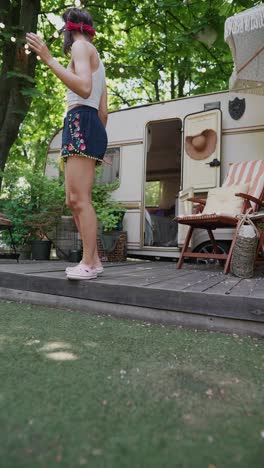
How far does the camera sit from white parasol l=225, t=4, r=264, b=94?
301 centimetres

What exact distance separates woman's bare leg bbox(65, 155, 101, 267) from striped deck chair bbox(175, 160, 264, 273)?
1.39m

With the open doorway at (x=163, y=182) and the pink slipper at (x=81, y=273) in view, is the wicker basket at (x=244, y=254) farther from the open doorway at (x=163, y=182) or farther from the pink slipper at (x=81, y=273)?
the open doorway at (x=163, y=182)

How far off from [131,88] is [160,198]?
651cm

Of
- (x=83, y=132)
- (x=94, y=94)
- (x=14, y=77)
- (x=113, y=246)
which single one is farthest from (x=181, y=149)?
(x=83, y=132)

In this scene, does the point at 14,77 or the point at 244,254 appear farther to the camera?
the point at 14,77

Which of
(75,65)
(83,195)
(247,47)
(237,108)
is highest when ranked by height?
(247,47)

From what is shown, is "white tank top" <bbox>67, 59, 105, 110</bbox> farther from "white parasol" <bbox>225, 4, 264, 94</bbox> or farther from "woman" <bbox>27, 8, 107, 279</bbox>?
"white parasol" <bbox>225, 4, 264, 94</bbox>

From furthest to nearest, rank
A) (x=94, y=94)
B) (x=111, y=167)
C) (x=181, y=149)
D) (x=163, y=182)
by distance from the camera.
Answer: (x=163, y=182) → (x=111, y=167) → (x=181, y=149) → (x=94, y=94)

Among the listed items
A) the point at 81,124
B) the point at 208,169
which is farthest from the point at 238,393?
the point at 208,169

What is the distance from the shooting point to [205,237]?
4.56m

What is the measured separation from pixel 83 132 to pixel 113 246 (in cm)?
283

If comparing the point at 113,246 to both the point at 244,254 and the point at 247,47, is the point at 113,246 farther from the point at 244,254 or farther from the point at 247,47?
the point at 247,47

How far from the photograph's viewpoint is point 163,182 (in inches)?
333

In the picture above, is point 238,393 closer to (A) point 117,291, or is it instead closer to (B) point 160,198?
(A) point 117,291
